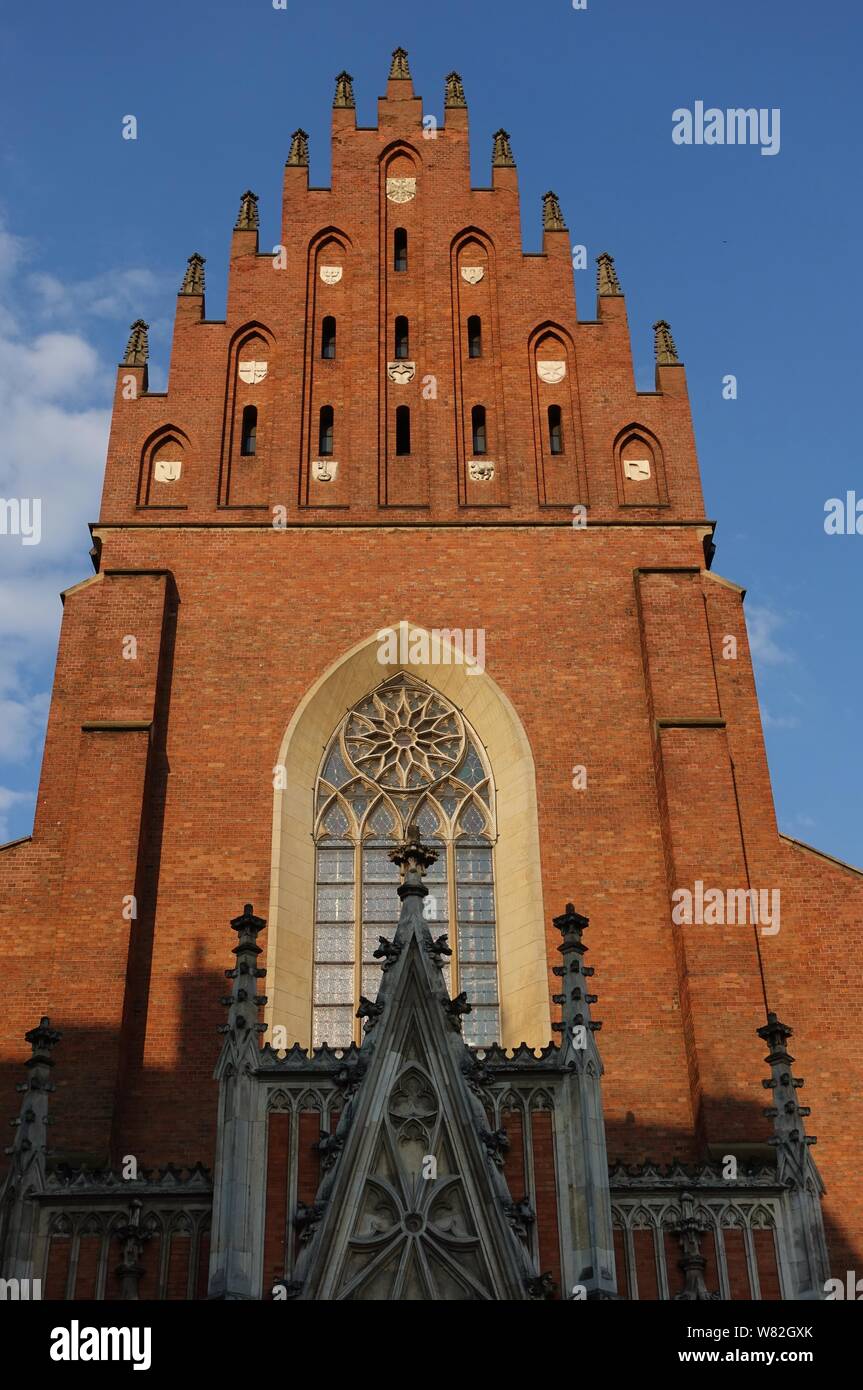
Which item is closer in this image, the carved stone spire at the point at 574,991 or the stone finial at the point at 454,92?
the carved stone spire at the point at 574,991

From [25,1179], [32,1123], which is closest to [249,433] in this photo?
[32,1123]

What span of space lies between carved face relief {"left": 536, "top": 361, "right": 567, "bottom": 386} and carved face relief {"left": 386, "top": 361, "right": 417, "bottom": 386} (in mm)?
1789

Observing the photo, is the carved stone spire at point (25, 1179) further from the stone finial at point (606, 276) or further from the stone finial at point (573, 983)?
the stone finial at point (606, 276)

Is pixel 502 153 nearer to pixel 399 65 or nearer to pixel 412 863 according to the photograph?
pixel 399 65

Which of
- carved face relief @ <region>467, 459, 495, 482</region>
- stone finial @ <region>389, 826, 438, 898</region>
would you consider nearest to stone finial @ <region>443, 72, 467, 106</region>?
carved face relief @ <region>467, 459, 495, 482</region>

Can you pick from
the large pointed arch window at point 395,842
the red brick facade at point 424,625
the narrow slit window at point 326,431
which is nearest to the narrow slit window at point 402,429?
the red brick facade at point 424,625

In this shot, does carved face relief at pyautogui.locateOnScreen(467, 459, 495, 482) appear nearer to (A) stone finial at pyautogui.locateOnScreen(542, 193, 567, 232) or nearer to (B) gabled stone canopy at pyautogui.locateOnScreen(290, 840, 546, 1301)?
(A) stone finial at pyautogui.locateOnScreen(542, 193, 567, 232)

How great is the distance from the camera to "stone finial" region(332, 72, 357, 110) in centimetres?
2525

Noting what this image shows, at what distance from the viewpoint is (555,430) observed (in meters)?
22.6

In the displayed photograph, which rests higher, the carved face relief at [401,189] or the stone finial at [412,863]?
the carved face relief at [401,189]

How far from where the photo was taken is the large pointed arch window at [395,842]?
717 inches

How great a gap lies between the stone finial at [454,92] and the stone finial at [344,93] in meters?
1.50

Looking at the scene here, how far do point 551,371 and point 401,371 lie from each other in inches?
84.4
